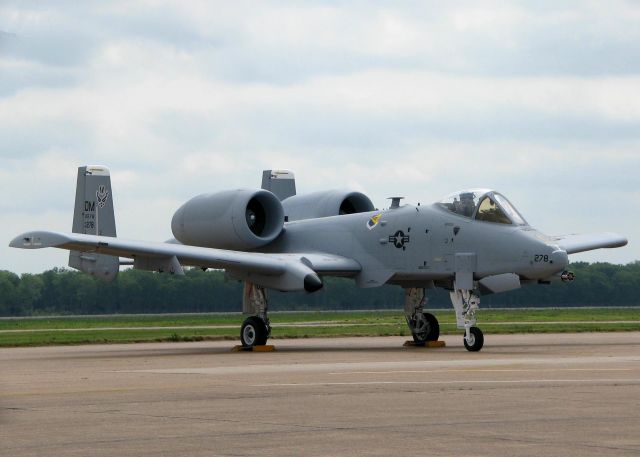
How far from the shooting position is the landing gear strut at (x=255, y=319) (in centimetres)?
3002

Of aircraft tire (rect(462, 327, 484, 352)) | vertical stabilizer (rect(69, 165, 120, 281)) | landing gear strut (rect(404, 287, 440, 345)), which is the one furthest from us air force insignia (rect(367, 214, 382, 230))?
vertical stabilizer (rect(69, 165, 120, 281))

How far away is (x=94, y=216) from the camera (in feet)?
112

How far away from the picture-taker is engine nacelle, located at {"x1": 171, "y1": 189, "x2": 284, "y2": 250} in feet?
105

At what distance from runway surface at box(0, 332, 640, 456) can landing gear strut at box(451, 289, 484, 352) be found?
75.5 inches

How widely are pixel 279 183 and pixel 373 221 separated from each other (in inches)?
331

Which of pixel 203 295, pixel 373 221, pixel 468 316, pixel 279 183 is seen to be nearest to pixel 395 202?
pixel 373 221

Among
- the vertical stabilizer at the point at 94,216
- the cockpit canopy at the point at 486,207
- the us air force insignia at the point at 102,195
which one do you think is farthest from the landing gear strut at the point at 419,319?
the us air force insignia at the point at 102,195

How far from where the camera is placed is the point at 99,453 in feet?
34.3

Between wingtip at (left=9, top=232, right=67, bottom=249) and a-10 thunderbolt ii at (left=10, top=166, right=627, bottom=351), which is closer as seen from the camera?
wingtip at (left=9, top=232, right=67, bottom=249)

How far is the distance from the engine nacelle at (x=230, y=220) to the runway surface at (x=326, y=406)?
7.30m

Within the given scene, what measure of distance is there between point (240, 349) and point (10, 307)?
311 feet

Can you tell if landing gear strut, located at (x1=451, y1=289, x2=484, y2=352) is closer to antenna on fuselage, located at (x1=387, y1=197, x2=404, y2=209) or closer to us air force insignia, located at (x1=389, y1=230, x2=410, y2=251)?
us air force insignia, located at (x1=389, y1=230, x2=410, y2=251)

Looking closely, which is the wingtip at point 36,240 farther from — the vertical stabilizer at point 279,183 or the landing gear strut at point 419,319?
the vertical stabilizer at point 279,183

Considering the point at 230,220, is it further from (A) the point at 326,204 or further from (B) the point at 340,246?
(A) the point at 326,204
